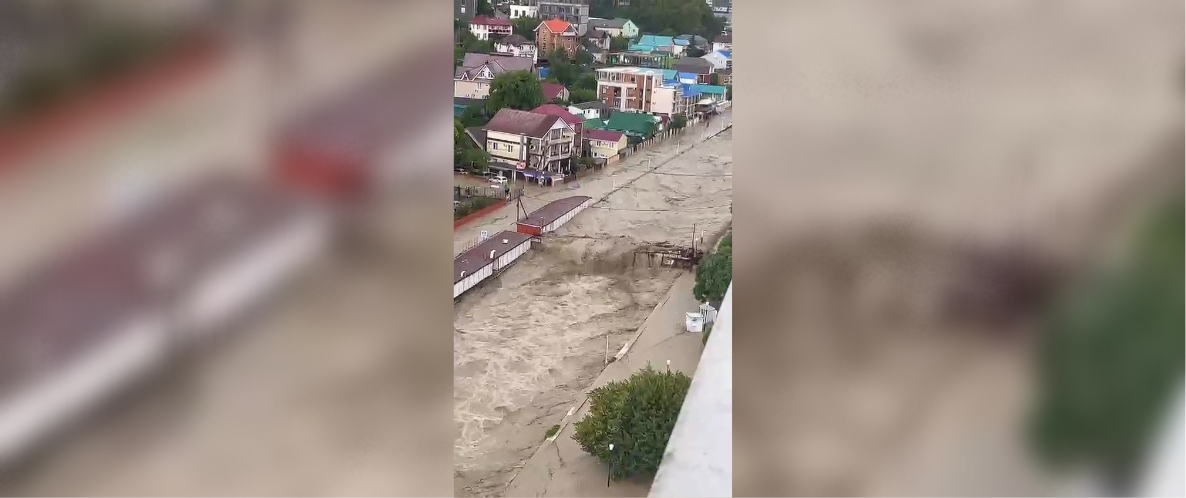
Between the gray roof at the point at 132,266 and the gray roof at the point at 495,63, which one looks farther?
the gray roof at the point at 495,63

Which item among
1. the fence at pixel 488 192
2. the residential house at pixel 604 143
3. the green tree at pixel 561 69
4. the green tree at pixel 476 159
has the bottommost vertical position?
the fence at pixel 488 192

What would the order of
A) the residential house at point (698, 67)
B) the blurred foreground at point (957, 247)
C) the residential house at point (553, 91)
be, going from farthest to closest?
the residential house at point (553, 91), the residential house at point (698, 67), the blurred foreground at point (957, 247)

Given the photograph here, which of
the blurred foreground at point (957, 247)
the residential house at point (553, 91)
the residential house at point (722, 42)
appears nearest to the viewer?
the blurred foreground at point (957, 247)

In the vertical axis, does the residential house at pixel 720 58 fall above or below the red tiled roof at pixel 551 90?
above

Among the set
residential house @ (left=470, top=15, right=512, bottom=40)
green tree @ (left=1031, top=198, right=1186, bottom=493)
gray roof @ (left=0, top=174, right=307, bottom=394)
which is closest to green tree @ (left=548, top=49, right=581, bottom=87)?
residential house @ (left=470, top=15, right=512, bottom=40)

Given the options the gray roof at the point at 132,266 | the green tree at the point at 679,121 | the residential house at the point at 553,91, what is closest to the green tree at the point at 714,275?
the green tree at the point at 679,121

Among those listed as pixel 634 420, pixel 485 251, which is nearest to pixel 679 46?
pixel 485 251

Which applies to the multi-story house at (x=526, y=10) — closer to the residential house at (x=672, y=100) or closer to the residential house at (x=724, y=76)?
the residential house at (x=672, y=100)
